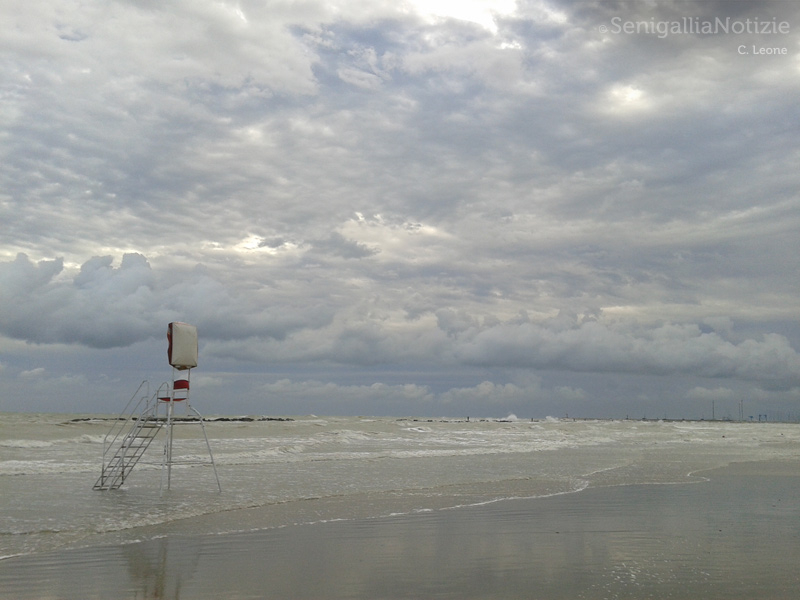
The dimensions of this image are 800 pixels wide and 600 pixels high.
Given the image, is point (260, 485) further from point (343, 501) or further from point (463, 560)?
point (463, 560)

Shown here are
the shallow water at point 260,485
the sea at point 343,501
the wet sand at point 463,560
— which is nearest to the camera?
the wet sand at point 463,560

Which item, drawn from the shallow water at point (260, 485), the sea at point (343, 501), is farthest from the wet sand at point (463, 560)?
the shallow water at point (260, 485)

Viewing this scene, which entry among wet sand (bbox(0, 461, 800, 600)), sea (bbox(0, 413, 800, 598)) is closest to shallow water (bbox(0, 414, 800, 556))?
sea (bbox(0, 413, 800, 598))

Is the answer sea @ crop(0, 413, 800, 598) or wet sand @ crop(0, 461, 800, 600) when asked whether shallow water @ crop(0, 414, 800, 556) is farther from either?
wet sand @ crop(0, 461, 800, 600)

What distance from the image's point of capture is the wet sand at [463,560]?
766cm

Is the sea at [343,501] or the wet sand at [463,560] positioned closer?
the wet sand at [463,560]

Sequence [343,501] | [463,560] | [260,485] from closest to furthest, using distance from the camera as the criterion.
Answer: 1. [463,560]
2. [343,501]
3. [260,485]

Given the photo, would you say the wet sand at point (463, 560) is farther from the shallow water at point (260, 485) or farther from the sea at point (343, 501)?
the shallow water at point (260, 485)

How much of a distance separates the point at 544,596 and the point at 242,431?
146 feet

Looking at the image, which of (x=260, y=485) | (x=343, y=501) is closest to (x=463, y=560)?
(x=343, y=501)

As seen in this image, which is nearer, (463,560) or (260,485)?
Result: (463,560)

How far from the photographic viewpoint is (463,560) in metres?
9.18

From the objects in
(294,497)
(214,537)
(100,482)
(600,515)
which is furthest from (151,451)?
(600,515)

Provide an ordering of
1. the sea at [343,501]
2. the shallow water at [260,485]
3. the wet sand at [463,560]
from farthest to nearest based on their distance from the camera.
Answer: the shallow water at [260,485] < the sea at [343,501] < the wet sand at [463,560]
